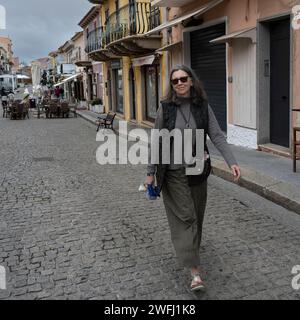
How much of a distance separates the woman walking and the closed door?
605cm

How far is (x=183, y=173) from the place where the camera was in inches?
153

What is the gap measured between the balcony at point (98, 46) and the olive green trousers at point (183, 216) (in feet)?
68.0

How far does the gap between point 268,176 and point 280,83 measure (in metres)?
3.05

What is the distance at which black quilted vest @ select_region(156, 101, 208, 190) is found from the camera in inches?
153

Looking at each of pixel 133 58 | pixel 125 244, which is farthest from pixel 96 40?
pixel 125 244

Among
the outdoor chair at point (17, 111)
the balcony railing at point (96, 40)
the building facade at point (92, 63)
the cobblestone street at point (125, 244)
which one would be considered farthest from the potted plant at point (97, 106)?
the cobblestone street at point (125, 244)

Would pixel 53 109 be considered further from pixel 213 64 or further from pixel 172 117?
pixel 172 117

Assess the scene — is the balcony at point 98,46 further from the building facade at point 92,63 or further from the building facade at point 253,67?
the building facade at point 253,67

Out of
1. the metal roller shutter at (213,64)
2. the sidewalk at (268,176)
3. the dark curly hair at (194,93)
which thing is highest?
the metal roller shutter at (213,64)

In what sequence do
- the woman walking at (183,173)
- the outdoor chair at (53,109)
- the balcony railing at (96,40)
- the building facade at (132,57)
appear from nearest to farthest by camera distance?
the woman walking at (183,173) → the building facade at (132,57) → the balcony railing at (96,40) → the outdoor chair at (53,109)

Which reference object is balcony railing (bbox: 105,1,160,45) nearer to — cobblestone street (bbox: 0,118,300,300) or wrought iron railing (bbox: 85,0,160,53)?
wrought iron railing (bbox: 85,0,160,53)

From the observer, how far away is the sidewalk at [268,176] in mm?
6409

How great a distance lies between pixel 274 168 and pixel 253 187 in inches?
47.5

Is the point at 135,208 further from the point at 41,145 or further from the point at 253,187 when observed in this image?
the point at 41,145
